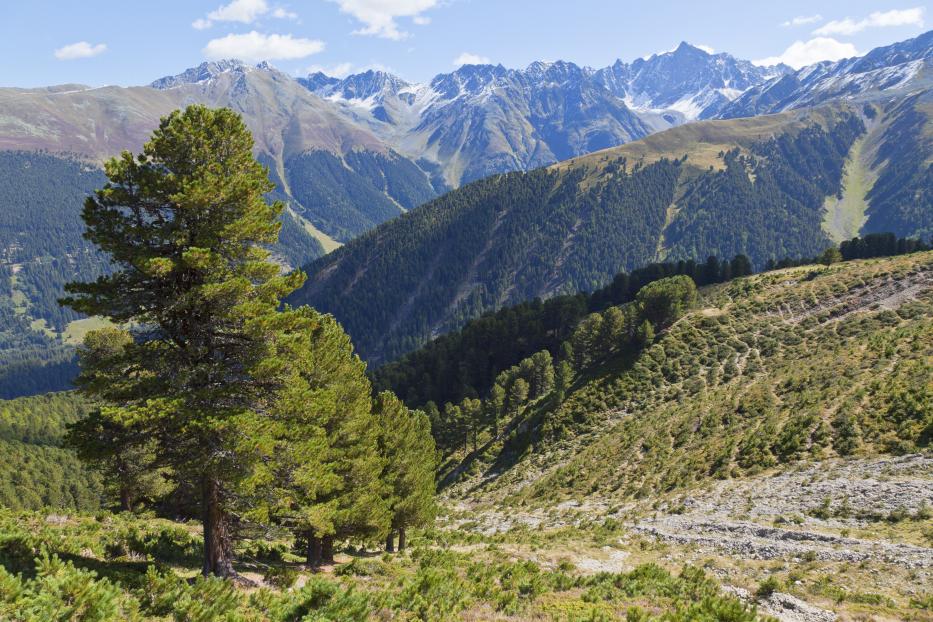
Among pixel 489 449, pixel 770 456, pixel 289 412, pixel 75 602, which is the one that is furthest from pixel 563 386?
pixel 75 602

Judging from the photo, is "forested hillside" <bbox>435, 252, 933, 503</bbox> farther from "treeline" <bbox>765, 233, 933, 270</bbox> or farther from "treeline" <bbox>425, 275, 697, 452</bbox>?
"treeline" <bbox>765, 233, 933, 270</bbox>

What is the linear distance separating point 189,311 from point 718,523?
108ft

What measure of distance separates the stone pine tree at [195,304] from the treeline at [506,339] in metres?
92.5

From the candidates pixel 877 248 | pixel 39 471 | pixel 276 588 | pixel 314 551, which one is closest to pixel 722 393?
pixel 314 551

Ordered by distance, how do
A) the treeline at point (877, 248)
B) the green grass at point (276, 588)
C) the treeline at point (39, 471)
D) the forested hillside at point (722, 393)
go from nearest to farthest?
the green grass at point (276, 588)
the forested hillside at point (722, 393)
the treeline at point (39, 471)
the treeline at point (877, 248)

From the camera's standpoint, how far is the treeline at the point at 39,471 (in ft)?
295

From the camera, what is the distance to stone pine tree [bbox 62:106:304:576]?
46.0 feet

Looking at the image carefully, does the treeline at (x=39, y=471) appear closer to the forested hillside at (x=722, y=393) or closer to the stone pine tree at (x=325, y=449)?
the forested hillside at (x=722, y=393)

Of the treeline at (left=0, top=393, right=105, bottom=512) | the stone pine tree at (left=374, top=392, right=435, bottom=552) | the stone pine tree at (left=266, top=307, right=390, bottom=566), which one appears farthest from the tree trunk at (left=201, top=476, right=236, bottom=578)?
the treeline at (left=0, top=393, right=105, bottom=512)

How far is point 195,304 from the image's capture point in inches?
565

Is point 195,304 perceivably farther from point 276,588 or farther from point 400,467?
point 400,467

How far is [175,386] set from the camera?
1397 cm

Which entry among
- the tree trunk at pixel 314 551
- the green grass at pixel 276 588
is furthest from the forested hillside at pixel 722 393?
the tree trunk at pixel 314 551

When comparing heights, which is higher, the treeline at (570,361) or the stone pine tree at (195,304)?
the stone pine tree at (195,304)
